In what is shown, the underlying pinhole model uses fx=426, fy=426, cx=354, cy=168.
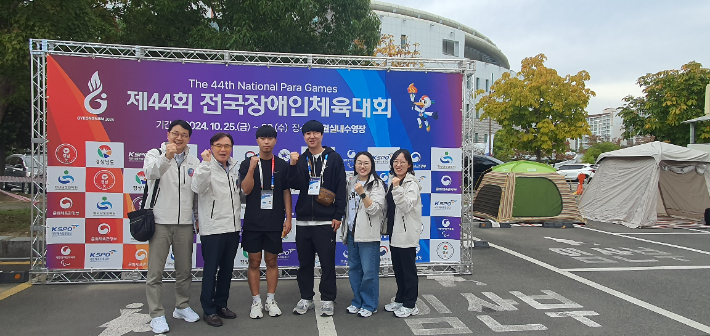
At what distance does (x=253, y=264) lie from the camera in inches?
163

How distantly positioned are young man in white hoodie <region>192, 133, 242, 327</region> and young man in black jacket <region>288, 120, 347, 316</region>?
595 mm

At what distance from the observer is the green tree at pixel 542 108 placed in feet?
65.1

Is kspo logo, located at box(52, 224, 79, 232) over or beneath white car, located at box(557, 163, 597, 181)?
beneath

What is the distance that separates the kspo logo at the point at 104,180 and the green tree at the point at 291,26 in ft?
12.3

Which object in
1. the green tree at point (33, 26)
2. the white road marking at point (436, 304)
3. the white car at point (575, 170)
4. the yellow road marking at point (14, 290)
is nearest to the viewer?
the white road marking at point (436, 304)

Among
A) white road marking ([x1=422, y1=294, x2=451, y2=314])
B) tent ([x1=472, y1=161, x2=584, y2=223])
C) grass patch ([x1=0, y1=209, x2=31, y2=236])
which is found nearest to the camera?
white road marking ([x1=422, y1=294, x2=451, y2=314])

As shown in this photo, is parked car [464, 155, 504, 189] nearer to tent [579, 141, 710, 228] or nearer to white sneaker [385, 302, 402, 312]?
tent [579, 141, 710, 228]

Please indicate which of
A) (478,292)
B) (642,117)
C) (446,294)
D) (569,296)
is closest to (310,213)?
(446,294)

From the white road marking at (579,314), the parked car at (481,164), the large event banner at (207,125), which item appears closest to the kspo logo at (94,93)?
the large event banner at (207,125)

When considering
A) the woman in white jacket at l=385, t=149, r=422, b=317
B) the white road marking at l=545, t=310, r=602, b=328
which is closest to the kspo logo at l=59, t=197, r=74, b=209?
the woman in white jacket at l=385, t=149, r=422, b=317

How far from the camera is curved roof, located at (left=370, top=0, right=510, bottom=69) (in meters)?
42.0

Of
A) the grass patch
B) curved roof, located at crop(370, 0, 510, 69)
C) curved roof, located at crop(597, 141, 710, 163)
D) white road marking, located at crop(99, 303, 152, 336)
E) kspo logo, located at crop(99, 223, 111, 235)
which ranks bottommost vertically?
white road marking, located at crop(99, 303, 152, 336)

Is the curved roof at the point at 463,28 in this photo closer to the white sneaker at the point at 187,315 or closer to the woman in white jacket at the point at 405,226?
the woman in white jacket at the point at 405,226

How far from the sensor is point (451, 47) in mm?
44594
